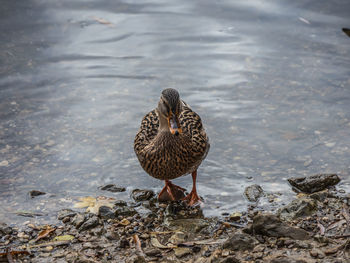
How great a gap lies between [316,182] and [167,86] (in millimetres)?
3248

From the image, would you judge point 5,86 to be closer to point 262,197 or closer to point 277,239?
point 262,197

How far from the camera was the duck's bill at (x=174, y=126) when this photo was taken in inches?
177

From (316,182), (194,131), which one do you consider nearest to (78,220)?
(194,131)

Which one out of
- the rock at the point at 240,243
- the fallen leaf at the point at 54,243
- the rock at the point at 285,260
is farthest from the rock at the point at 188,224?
the rock at the point at 285,260

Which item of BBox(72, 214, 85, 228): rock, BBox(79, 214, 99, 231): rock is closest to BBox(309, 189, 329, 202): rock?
BBox(79, 214, 99, 231): rock

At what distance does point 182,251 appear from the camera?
13.2 ft

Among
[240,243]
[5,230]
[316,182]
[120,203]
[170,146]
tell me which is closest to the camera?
[240,243]

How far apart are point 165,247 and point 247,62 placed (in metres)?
4.92

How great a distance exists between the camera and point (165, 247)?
413 cm

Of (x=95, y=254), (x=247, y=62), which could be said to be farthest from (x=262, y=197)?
(x=247, y=62)

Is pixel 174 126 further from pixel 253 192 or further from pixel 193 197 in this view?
pixel 253 192

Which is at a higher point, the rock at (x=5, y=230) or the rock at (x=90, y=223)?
the rock at (x=90, y=223)

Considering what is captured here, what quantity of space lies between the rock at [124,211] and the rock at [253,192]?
1.20 meters

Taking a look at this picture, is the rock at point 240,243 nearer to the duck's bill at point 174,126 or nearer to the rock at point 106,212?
the duck's bill at point 174,126
